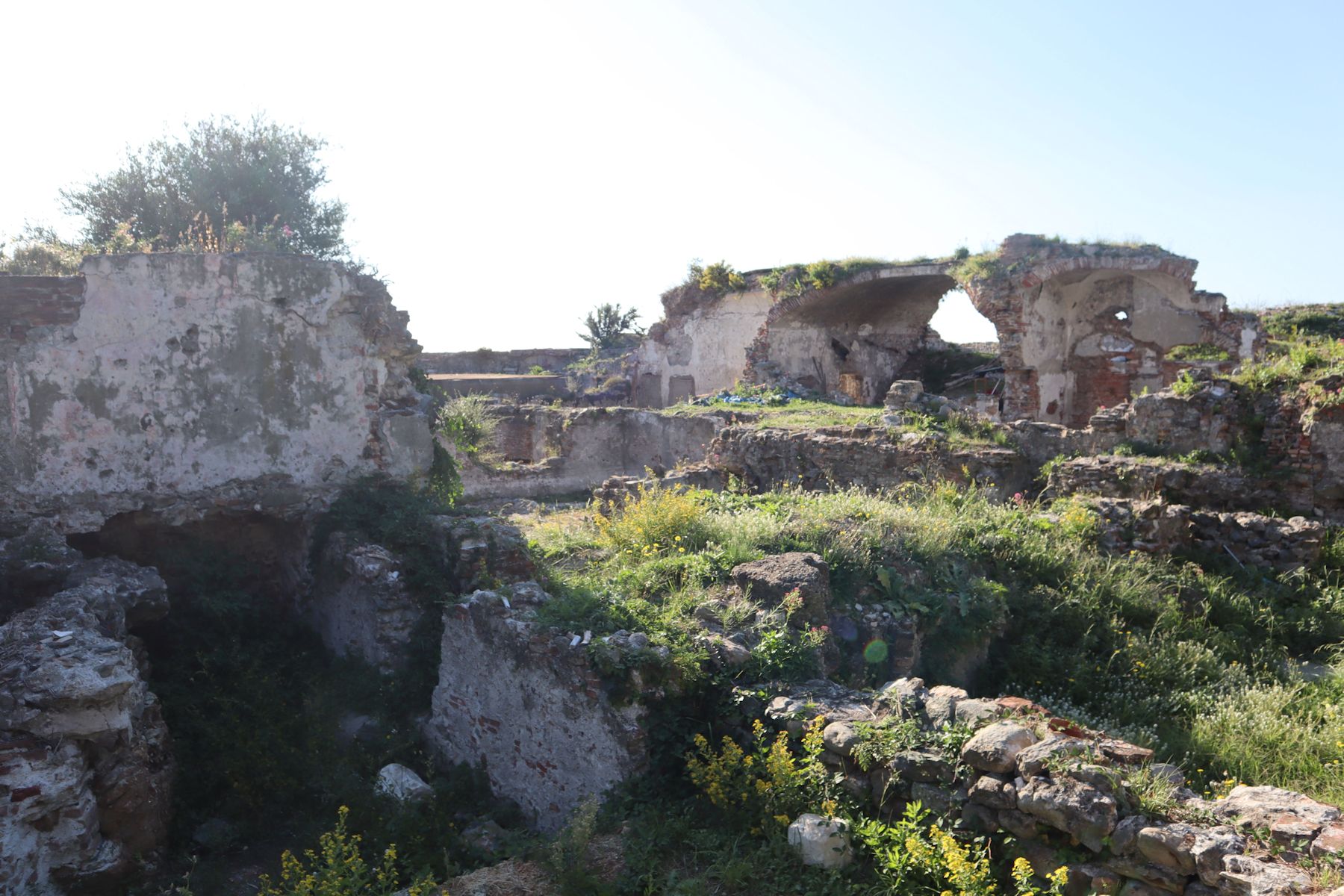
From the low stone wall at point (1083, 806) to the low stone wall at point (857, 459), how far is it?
720cm

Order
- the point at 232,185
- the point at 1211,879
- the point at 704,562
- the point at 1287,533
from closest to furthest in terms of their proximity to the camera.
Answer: the point at 1211,879 < the point at 704,562 < the point at 1287,533 < the point at 232,185

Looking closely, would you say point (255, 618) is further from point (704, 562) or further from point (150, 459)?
point (704, 562)

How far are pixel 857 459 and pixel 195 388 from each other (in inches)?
324

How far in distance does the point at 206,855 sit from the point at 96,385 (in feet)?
13.3

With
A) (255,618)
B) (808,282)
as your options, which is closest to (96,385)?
(255,618)

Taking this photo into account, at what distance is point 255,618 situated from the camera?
7680mm

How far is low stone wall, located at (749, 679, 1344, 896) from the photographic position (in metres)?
3.17

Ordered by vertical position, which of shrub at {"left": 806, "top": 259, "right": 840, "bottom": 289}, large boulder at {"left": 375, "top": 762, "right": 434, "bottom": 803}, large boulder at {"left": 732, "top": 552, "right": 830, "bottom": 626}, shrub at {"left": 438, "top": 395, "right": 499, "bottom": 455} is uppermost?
shrub at {"left": 806, "top": 259, "right": 840, "bottom": 289}

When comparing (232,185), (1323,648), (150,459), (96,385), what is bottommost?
(1323,648)

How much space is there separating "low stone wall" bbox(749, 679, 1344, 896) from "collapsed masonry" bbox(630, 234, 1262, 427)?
14646mm

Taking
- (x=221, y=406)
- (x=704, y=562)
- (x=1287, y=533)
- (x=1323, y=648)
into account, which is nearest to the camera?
(x=704, y=562)

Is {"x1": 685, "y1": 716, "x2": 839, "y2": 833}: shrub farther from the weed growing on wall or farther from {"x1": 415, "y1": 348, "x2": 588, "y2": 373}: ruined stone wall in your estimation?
{"x1": 415, "y1": 348, "x2": 588, "y2": 373}: ruined stone wall

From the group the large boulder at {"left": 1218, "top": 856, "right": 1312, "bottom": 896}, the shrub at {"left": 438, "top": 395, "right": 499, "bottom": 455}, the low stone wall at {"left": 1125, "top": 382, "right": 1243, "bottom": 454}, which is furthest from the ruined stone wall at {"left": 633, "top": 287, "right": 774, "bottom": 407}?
the large boulder at {"left": 1218, "top": 856, "right": 1312, "bottom": 896}

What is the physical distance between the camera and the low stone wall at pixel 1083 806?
317 cm
